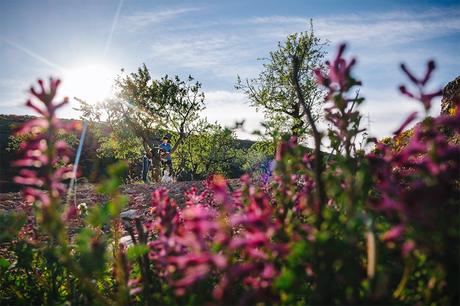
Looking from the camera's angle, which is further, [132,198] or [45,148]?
[132,198]

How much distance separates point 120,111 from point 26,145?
29.1m

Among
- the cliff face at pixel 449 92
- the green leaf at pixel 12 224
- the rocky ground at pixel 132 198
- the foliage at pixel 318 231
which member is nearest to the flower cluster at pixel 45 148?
the foliage at pixel 318 231

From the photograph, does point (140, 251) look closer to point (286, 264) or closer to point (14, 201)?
point (286, 264)

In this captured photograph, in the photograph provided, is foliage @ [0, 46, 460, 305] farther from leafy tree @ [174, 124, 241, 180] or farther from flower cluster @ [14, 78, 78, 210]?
leafy tree @ [174, 124, 241, 180]

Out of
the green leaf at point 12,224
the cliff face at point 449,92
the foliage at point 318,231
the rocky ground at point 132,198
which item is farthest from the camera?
the rocky ground at point 132,198

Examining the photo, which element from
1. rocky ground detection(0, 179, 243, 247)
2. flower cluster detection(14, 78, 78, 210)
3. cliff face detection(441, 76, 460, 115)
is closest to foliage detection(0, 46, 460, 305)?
flower cluster detection(14, 78, 78, 210)

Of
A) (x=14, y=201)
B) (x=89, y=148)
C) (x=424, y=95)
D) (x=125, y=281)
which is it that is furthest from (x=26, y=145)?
(x=89, y=148)

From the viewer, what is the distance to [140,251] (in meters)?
1.89

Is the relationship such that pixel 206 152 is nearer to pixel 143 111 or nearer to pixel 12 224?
pixel 143 111

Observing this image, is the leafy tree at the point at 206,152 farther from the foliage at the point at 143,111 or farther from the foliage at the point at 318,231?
the foliage at the point at 318,231

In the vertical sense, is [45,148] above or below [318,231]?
above

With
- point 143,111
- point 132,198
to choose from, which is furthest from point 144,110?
point 132,198

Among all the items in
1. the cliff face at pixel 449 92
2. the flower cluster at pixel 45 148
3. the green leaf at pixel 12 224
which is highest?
the cliff face at pixel 449 92

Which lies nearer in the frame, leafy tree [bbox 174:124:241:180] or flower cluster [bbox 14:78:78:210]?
flower cluster [bbox 14:78:78:210]
